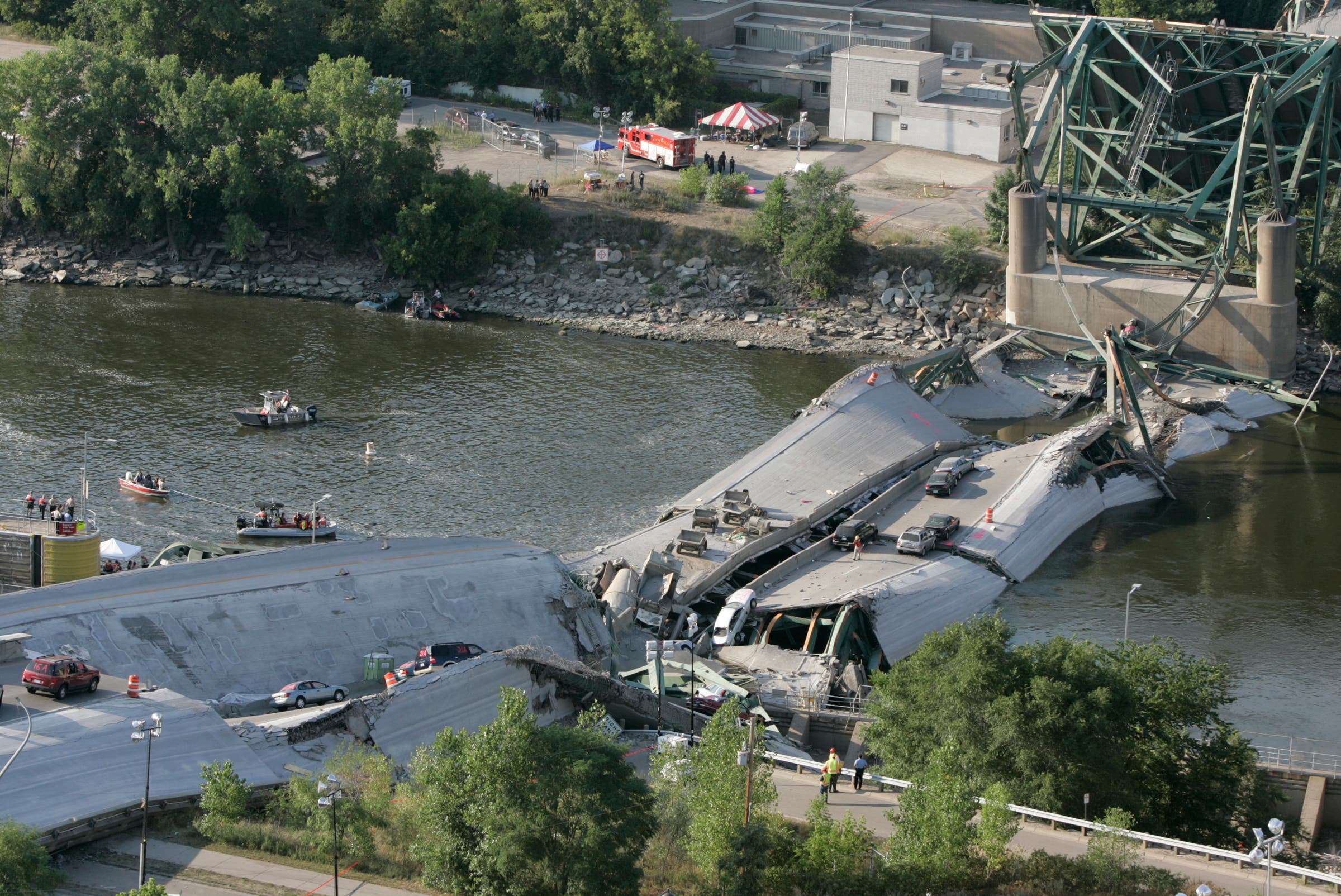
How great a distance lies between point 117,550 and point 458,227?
46968mm

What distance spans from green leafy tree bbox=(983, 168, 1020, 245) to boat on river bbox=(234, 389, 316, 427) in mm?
45780

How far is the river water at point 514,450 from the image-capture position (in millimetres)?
70125

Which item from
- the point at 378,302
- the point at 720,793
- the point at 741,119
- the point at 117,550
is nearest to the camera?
the point at 720,793

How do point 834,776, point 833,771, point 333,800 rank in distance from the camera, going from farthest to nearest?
point 834,776
point 833,771
point 333,800

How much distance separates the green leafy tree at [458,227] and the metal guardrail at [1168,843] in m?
67.3

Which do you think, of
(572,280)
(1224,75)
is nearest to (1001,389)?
(1224,75)

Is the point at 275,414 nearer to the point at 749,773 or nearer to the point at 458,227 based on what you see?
the point at 458,227

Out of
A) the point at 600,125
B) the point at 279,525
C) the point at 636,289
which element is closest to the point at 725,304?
the point at 636,289

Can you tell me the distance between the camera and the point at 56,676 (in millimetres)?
47562

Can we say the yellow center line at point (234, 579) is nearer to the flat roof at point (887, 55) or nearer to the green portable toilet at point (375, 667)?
the green portable toilet at point (375, 667)

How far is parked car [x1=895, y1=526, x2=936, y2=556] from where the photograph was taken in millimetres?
69625

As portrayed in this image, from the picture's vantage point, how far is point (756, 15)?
14850 centimetres

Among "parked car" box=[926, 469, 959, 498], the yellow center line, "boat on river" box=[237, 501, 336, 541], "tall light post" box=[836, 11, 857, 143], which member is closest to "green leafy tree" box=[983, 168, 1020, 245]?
"tall light post" box=[836, 11, 857, 143]

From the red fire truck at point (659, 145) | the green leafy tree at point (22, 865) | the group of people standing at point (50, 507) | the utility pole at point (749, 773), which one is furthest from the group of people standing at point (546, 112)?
the green leafy tree at point (22, 865)
